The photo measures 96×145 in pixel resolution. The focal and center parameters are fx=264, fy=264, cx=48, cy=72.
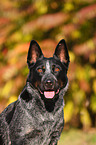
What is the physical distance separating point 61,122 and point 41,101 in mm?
464

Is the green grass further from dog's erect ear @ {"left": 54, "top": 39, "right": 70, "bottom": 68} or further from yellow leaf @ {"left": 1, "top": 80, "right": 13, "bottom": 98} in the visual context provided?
dog's erect ear @ {"left": 54, "top": 39, "right": 70, "bottom": 68}

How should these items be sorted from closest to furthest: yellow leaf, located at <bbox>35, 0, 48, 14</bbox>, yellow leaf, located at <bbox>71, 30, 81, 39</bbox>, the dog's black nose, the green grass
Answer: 1. the dog's black nose
2. the green grass
3. yellow leaf, located at <bbox>71, 30, 81, 39</bbox>
4. yellow leaf, located at <bbox>35, 0, 48, 14</bbox>

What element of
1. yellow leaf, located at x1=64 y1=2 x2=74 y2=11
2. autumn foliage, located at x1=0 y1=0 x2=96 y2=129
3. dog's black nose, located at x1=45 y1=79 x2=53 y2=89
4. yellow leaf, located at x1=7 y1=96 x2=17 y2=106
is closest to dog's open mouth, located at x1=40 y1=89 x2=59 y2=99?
dog's black nose, located at x1=45 y1=79 x2=53 y2=89

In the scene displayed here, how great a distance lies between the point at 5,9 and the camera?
39.0ft

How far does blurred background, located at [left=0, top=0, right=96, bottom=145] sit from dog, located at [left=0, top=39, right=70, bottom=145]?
5802 mm

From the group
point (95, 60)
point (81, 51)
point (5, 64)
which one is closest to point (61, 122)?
point (81, 51)

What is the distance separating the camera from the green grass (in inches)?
368

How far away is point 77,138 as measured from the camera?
10.0m

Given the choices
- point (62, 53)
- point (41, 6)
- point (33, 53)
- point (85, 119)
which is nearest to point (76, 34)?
point (41, 6)

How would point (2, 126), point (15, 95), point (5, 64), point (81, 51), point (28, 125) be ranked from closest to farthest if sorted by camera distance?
point (28, 125), point (2, 126), point (81, 51), point (15, 95), point (5, 64)

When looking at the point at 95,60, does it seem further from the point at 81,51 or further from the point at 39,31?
the point at 39,31

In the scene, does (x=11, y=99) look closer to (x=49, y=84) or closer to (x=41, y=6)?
(x=41, y=6)

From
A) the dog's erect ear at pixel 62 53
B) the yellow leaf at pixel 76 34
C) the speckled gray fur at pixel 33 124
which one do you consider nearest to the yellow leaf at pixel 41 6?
the yellow leaf at pixel 76 34

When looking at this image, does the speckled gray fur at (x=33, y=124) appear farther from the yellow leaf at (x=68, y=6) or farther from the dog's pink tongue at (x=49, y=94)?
the yellow leaf at (x=68, y=6)
